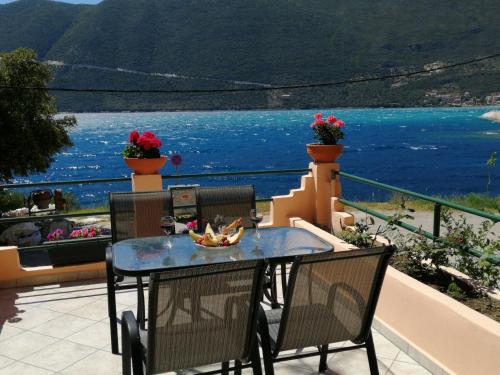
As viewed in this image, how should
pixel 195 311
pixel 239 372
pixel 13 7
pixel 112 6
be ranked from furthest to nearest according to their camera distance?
pixel 112 6, pixel 13 7, pixel 239 372, pixel 195 311

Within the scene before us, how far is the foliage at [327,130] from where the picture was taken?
5.61 metres

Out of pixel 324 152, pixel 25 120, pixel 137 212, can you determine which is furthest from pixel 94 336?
pixel 25 120

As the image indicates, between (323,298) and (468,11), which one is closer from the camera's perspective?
(323,298)

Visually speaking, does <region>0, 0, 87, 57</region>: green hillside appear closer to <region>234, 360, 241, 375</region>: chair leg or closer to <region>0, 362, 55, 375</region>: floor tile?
<region>0, 362, 55, 375</region>: floor tile

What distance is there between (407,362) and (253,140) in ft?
279

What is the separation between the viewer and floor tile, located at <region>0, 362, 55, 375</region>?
10.0 feet

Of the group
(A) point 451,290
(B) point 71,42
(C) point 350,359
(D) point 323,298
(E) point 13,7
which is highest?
(E) point 13,7

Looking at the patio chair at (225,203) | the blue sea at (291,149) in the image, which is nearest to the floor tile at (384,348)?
the patio chair at (225,203)

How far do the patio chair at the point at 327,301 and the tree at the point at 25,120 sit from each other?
17504mm

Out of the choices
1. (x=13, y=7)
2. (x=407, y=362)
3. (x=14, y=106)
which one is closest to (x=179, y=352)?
(x=407, y=362)

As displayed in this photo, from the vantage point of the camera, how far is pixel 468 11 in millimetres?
87938

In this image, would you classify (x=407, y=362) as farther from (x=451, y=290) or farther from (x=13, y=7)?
(x=13, y=7)

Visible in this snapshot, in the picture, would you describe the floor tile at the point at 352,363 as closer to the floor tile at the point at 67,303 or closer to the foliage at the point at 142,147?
the floor tile at the point at 67,303

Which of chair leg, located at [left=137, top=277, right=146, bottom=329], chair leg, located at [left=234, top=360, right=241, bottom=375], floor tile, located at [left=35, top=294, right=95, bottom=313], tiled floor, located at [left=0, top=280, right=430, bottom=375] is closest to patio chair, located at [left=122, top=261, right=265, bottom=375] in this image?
chair leg, located at [left=234, top=360, right=241, bottom=375]
